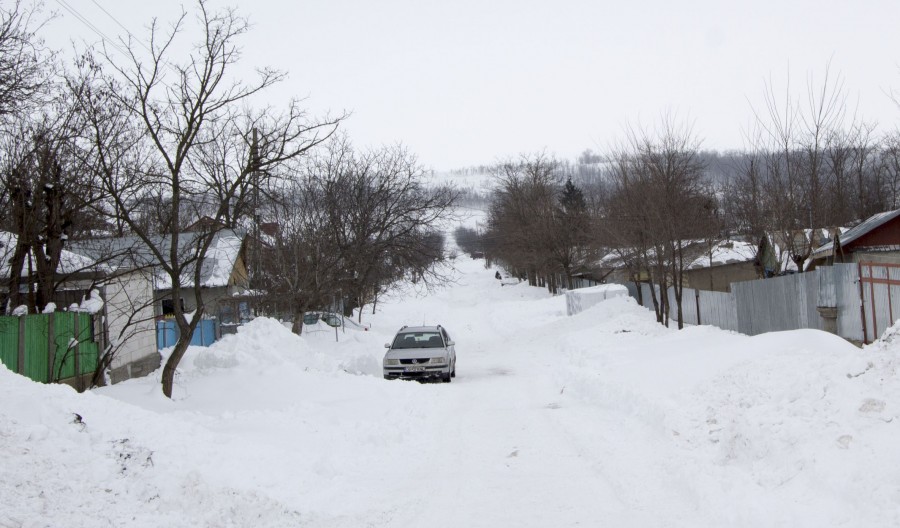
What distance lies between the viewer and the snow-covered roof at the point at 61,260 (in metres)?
13.3

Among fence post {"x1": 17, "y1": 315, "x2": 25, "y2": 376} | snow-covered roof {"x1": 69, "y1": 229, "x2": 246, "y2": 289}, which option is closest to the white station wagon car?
snow-covered roof {"x1": 69, "y1": 229, "x2": 246, "y2": 289}

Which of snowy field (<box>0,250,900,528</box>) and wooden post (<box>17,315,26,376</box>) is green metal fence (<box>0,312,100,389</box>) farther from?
snowy field (<box>0,250,900,528</box>)

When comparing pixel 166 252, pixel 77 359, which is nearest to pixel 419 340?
pixel 166 252

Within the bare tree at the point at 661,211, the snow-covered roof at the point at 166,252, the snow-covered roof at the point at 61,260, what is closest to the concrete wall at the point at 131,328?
the snow-covered roof at the point at 166,252

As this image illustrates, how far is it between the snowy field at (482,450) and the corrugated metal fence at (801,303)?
3462 millimetres

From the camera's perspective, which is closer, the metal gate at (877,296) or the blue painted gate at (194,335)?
the metal gate at (877,296)

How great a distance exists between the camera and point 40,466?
5.96m

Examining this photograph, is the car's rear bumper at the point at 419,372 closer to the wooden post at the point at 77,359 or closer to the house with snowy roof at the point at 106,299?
the house with snowy roof at the point at 106,299

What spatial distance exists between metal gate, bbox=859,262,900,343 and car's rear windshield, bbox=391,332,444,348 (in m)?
10.3

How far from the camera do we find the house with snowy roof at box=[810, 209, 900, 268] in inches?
952

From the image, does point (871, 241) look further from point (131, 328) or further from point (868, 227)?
point (131, 328)

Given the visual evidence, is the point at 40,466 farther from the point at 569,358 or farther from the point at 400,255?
the point at 400,255

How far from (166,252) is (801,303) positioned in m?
18.2

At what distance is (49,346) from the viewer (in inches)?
547
